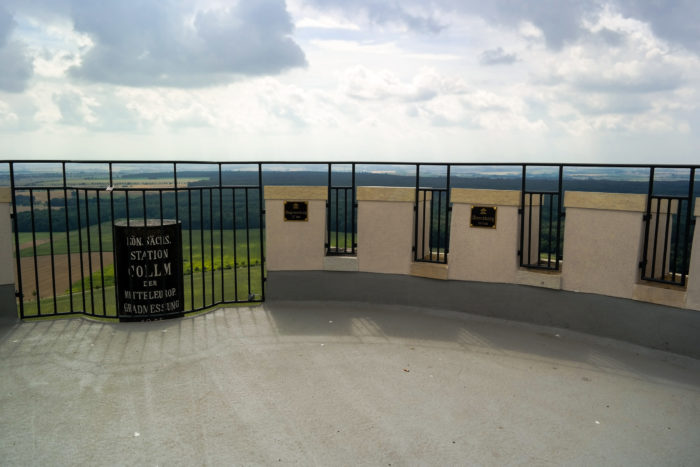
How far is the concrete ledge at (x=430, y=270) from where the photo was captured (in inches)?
289

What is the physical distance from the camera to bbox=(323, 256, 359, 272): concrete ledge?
771 centimetres

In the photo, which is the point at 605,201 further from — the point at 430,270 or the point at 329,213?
the point at 329,213

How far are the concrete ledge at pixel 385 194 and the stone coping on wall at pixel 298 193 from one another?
0.52 m

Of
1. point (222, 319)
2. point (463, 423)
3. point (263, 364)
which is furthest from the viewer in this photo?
point (222, 319)

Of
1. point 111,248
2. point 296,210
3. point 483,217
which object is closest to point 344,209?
point 296,210

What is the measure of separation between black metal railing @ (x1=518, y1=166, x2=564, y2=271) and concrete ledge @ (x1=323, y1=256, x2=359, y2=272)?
226 centimetres

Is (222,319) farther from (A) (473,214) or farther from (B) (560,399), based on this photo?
(B) (560,399)

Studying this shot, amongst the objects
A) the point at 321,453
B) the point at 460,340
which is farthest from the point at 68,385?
the point at 460,340

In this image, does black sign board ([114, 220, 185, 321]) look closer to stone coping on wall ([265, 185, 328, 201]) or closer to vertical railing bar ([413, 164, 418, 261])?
stone coping on wall ([265, 185, 328, 201])

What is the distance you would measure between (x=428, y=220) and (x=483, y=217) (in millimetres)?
1225

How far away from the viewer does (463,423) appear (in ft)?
14.2

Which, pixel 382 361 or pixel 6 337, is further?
pixel 6 337

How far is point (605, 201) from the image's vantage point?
20.5 feet

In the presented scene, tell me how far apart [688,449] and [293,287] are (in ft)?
16.8
